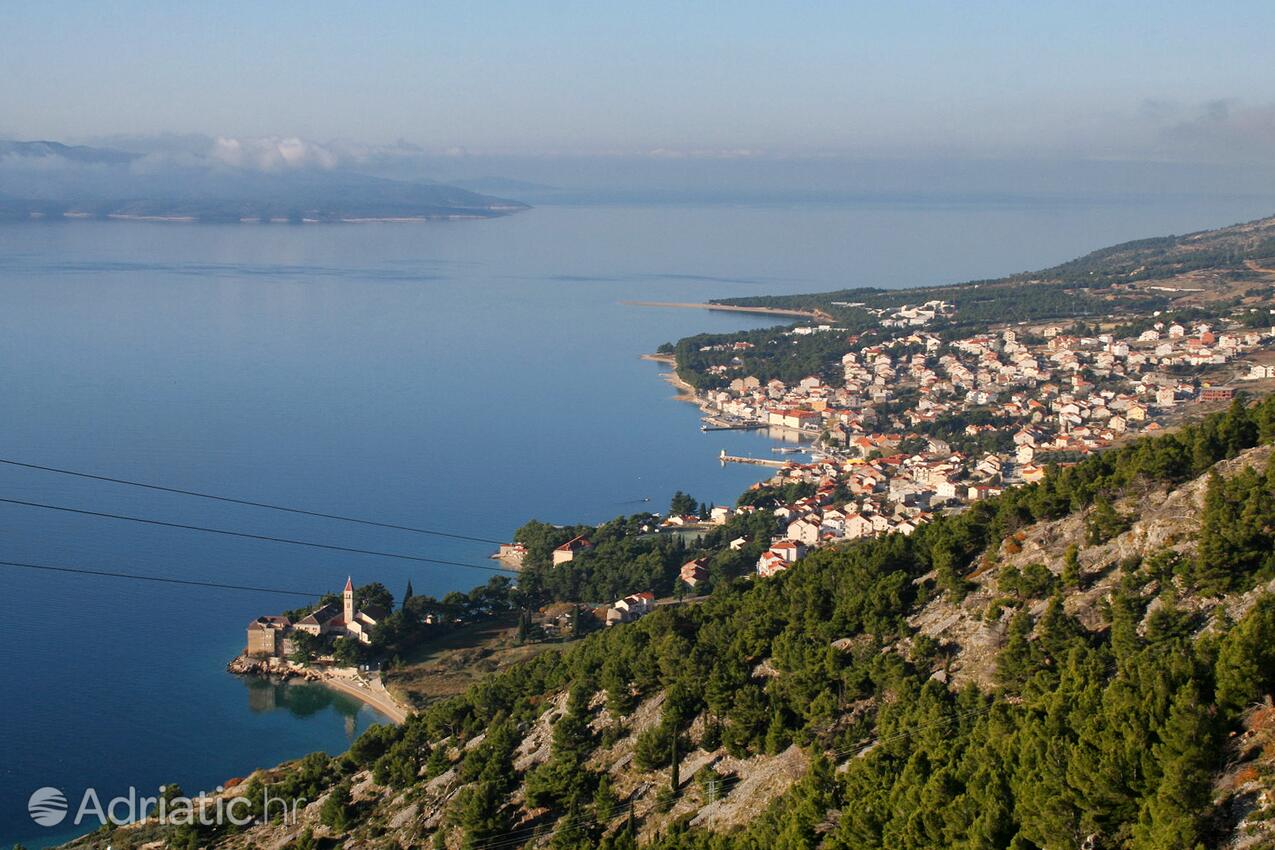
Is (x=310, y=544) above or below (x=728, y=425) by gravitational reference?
below

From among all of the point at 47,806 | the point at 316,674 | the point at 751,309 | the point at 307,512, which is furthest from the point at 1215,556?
the point at 751,309

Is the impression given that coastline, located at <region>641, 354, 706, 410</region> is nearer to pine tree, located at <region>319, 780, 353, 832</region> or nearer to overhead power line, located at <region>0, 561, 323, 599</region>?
overhead power line, located at <region>0, 561, 323, 599</region>

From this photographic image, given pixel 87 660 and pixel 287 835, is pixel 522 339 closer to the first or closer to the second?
pixel 87 660

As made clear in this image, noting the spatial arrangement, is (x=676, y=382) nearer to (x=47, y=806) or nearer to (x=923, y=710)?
(x=47, y=806)

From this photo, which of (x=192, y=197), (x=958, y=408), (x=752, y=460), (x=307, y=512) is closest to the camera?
(x=307, y=512)

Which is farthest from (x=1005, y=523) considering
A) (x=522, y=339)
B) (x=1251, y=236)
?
(x=1251, y=236)

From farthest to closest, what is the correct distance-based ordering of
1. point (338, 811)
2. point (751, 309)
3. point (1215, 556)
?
point (751, 309) < point (338, 811) < point (1215, 556)

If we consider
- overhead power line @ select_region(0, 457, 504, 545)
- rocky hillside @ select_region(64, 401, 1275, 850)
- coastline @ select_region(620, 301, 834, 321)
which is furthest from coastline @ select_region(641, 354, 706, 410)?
rocky hillside @ select_region(64, 401, 1275, 850)

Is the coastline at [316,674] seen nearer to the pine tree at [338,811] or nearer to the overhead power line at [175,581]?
the overhead power line at [175,581]
